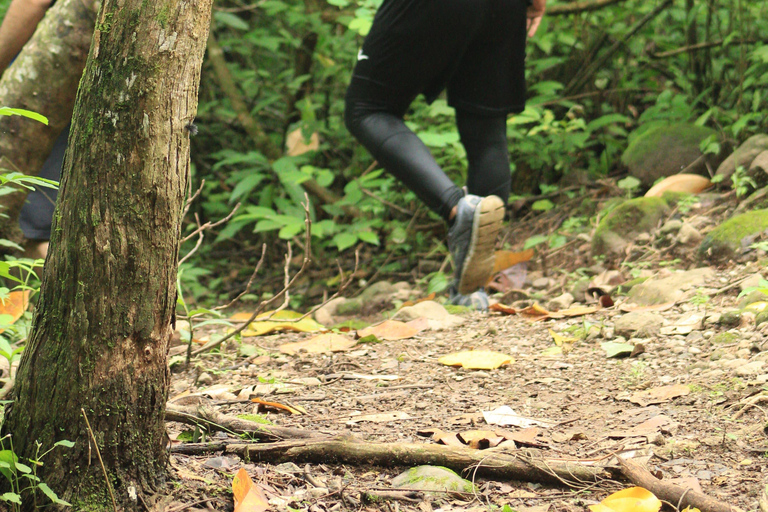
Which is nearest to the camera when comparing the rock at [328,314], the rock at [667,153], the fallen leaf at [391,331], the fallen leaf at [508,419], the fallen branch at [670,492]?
the fallen branch at [670,492]

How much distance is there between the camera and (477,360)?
79.0 inches

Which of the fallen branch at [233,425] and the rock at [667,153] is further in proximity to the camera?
the rock at [667,153]

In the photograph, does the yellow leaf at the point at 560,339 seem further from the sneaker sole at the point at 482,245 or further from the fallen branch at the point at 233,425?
the fallen branch at the point at 233,425

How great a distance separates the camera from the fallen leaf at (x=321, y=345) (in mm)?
2227

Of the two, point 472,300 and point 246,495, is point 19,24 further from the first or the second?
point 246,495

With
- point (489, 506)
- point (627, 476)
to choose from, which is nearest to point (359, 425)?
point (489, 506)

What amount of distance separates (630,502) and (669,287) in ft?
4.85

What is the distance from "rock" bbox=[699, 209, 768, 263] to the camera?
256 cm

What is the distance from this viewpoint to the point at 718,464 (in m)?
1.26

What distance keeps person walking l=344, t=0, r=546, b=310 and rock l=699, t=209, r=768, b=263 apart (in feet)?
2.65

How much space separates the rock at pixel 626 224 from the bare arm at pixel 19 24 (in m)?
2.55

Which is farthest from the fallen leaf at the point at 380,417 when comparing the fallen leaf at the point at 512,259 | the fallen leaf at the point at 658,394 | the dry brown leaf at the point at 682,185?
the dry brown leaf at the point at 682,185

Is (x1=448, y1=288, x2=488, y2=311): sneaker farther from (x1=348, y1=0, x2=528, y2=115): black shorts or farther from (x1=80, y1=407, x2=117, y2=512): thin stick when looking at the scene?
(x1=80, y1=407, x2=117, y2=512): thin stick

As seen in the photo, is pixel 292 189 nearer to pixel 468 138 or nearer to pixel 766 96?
pixel 468 138
